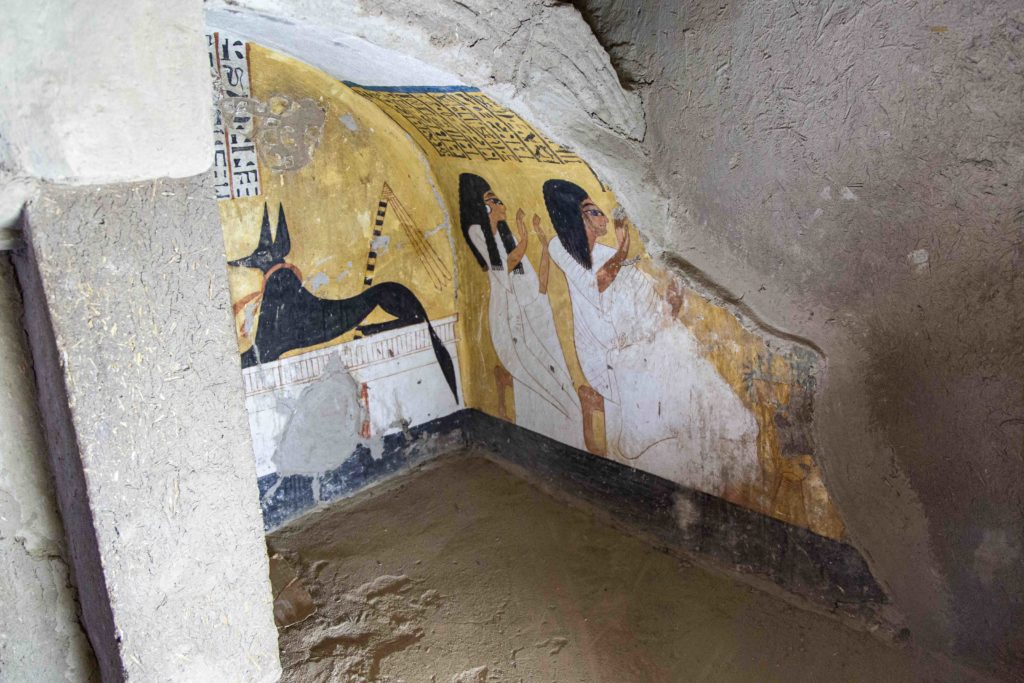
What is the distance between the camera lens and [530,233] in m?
3.58

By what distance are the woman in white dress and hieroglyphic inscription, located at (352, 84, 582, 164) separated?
263 mm

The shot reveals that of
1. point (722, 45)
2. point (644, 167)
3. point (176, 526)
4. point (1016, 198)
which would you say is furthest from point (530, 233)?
point (176, 526)

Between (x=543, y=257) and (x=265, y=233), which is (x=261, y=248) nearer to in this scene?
(x=265, y=233)

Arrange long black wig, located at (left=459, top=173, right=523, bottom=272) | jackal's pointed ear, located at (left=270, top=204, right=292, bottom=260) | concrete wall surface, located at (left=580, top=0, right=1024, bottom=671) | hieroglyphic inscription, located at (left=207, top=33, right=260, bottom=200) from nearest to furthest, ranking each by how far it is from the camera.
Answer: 1. concrete wall surface, located at (left=580, top=0, right=1024, bottom=671)
2. hieroglyphic inscription, located at (left=207, top=33, right=260, bottom=200)
3. jackal's pointed ear, located at (left=270, top=204, right=292, bottom=260)
4. long black wig, located at (left=459, top=173, right=523, bottom=272)

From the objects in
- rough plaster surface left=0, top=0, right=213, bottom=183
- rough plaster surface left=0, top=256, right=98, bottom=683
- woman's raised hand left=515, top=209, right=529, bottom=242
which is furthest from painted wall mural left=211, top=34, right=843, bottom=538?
rough plaster surface left=0, top=256, right=98, bottom=683

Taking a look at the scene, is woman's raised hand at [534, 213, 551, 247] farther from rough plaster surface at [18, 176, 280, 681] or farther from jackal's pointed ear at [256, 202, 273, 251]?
rough plaster surface at [18, 176, 280, 681]

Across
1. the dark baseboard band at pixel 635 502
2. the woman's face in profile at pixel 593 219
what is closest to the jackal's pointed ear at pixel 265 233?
the dark baseboard band at pixel 635 502

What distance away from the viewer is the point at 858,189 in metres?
2.22

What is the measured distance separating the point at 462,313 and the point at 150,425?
106 inches

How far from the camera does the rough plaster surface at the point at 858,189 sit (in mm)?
2025

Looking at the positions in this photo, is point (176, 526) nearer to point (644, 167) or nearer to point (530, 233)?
point (644, 167)

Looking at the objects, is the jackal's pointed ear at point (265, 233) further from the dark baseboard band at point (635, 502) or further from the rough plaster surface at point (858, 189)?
the rough plaster surface at point (858, 189)

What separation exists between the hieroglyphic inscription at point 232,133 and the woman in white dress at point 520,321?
40.7 inches

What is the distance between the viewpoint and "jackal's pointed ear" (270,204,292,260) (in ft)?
11.4
